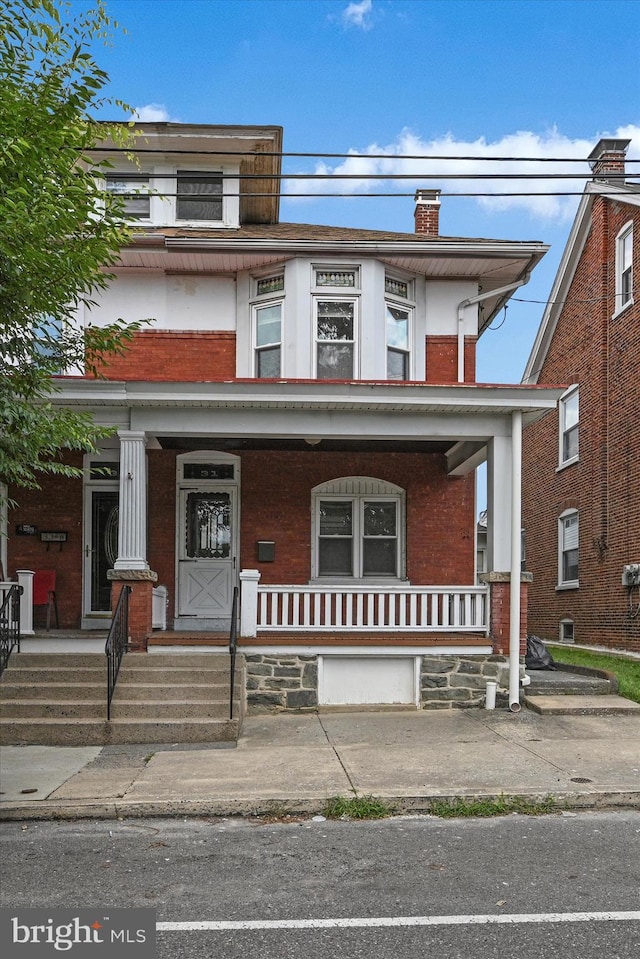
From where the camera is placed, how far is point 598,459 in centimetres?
1791

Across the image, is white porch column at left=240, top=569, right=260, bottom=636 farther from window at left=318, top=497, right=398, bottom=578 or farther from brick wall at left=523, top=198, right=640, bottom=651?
brick wall at left=523, top=198, right=640, bottom=651

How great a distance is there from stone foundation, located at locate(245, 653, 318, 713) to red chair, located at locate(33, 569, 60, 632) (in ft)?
12.1

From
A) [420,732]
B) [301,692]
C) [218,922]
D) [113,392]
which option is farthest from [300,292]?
[218,922]

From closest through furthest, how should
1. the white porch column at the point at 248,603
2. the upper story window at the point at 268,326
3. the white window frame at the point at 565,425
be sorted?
the white porch column at the point at 248,603 → the upper story window at the point at 268,326 → the white window frame at the point at 565,425

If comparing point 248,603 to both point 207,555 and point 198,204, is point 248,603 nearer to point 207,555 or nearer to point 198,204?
point 207,555

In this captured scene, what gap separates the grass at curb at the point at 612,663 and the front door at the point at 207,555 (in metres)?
5.65

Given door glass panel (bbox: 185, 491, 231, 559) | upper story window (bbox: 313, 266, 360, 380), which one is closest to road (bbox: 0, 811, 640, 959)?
door glass panel (bbox: 185, 491, 231, 559)

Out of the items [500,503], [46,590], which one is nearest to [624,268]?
[500,503]

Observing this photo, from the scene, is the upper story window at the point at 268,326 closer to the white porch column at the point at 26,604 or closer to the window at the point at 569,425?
the white porch column at the point at 26,604

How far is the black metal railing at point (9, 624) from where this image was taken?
10.2 m

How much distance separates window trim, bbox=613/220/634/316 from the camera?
16.9m

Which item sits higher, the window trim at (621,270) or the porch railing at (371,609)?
the window trim at (621,270)

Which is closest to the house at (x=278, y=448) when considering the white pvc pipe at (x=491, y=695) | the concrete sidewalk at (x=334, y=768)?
the white pvc pipe at (x=491, y=695)

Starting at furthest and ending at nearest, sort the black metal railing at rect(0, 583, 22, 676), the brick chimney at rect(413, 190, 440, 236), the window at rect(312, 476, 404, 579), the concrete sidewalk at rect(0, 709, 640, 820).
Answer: the brick chimney at rect(413, 190, 440, 236) < the window at rect(312, 476, 404, 579) < the black metal railing at rect(0, 583, 22, 676) < the concrete sidewalk at rect(0, 709, 640, 820)
